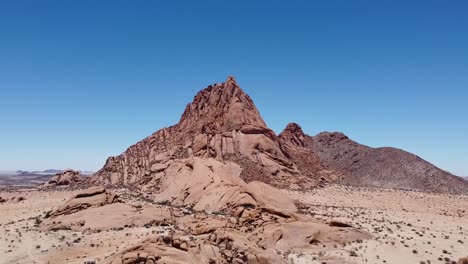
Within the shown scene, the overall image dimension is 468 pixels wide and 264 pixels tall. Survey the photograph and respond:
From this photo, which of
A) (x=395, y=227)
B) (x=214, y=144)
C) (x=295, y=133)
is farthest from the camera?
(x=295, y=133)

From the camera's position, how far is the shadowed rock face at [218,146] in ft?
188

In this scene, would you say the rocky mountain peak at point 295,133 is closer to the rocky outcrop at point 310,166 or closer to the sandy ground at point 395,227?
the rocky outcrop at point 310,166

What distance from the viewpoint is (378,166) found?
93.1 metres

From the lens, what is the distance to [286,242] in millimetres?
23734

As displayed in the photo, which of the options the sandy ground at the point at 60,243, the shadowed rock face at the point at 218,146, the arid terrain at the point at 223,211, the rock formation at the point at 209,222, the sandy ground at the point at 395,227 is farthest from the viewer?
the shadowed rock face at the point at 218,146

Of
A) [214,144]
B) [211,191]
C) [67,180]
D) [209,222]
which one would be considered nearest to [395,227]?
[209,222]

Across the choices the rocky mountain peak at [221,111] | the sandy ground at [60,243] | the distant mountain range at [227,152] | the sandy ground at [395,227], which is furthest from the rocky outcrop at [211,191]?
the rocky mountain peak at [221,111]

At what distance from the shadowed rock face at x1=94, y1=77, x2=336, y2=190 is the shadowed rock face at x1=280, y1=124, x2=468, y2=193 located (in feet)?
56.8

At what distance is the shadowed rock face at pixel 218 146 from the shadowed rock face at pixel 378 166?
1730 cm

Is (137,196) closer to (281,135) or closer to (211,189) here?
(211,189)

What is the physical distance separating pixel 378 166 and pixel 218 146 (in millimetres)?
51675

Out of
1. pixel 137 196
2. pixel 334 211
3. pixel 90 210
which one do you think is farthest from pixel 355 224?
pixel 137 196

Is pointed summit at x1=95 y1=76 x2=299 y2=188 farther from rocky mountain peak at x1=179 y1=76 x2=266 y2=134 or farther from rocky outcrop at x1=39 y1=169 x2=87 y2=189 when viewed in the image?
rocky outcrop at x1=39 y1=169 x2=87 y2=189

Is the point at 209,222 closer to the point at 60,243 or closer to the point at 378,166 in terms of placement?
the point at 60,243
